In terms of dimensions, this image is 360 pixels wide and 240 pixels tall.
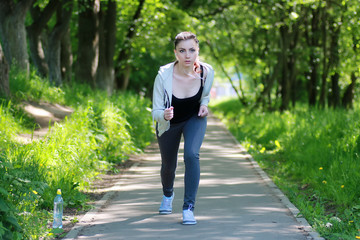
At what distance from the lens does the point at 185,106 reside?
6.85 metres

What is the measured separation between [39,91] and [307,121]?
6636 millimetres

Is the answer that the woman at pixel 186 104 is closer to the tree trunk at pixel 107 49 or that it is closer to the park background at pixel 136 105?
the park background at pixel 136 105

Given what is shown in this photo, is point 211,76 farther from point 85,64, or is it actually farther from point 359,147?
point 85,64

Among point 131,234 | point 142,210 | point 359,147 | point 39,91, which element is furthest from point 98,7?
point 131,234

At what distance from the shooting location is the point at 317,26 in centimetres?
2473

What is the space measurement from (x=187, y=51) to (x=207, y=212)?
→ 1.97 meters

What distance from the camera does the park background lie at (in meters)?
7.43

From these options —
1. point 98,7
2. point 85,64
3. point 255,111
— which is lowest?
point 255,111

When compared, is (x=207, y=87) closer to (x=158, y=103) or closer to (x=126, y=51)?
(x=158, y=103)

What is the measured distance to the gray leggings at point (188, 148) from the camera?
22.0 feet

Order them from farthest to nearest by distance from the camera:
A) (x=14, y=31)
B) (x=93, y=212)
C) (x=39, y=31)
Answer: (x=39, y=31), (x=14, y=31), (x=93, y=212)

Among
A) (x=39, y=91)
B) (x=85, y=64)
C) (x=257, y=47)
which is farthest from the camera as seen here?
(x=257, y=47)

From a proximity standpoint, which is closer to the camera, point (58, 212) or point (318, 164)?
point (58, 212)

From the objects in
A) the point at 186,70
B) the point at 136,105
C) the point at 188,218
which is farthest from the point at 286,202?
the point at 136,105
